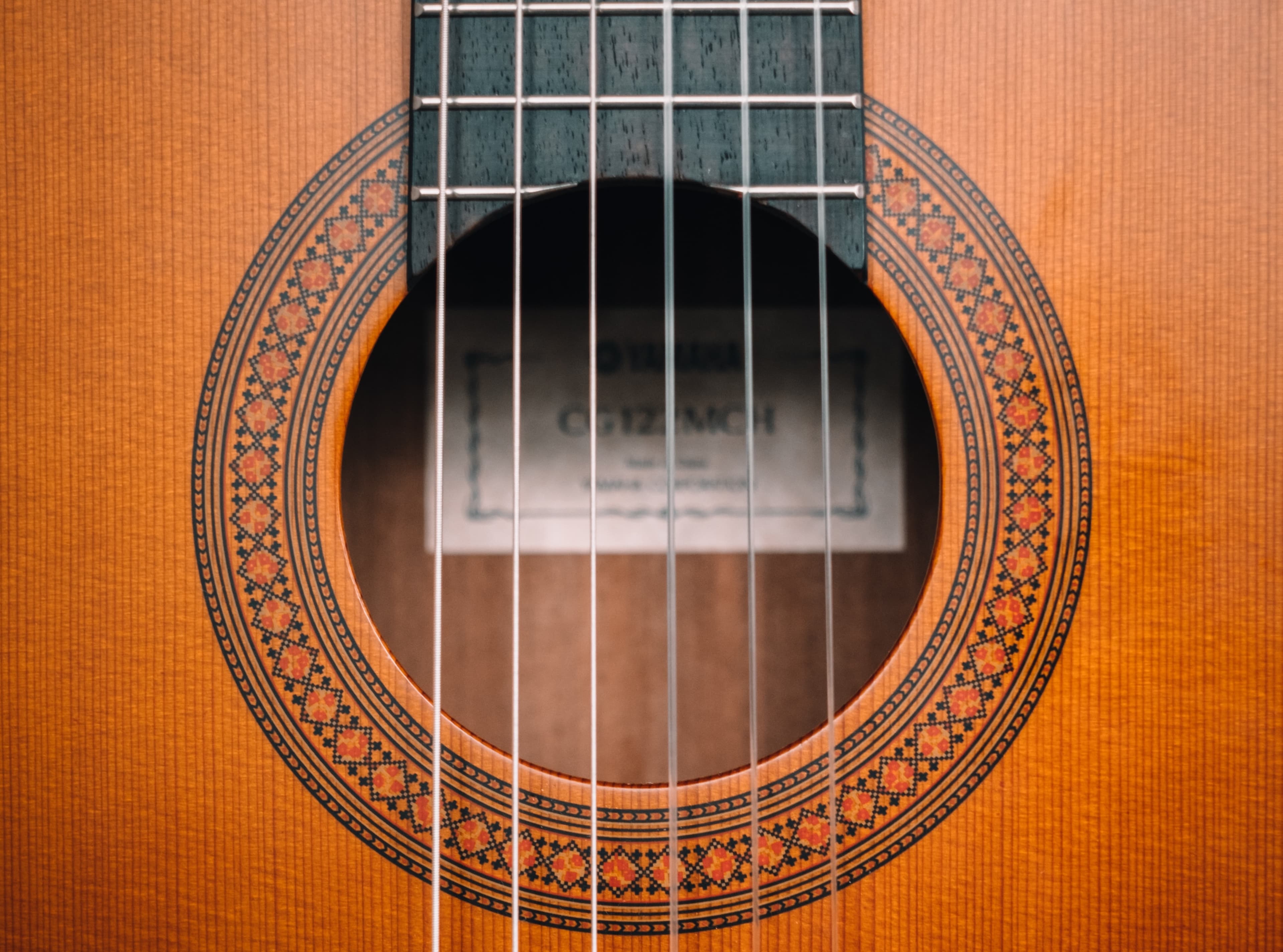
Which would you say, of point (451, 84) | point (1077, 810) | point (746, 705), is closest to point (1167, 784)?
point (1077, 810)

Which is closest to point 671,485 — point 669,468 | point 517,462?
point 669,468

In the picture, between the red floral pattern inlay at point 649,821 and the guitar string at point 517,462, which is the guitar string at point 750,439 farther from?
the guitar string at point 517,462

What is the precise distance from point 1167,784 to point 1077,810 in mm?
75

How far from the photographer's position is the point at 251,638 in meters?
0.69

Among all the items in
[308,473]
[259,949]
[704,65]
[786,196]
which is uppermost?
[704,65]

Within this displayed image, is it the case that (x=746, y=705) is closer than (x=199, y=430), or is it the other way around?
(x=199, y=430)

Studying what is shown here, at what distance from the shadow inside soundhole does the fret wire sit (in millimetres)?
351

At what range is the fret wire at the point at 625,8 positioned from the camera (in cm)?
71

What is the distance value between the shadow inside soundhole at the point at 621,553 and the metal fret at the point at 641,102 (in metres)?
0.35

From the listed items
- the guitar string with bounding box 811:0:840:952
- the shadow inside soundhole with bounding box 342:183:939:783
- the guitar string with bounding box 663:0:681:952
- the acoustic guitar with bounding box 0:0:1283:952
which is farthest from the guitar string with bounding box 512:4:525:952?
the shadow inside soundhole with bounding box 342:183:939:783

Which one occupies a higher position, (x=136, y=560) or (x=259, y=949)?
(x=136, y=560)

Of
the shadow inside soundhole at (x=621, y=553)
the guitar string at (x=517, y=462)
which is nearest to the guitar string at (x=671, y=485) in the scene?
the guitar string at (x=517, y=462)

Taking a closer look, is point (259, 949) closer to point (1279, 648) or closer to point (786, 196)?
point (786, 196)

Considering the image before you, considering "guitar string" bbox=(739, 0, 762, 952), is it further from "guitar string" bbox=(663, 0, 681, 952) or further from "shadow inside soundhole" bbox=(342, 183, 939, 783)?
"shadow inside soundhole" bbox=(342, 183, 939, 783)
